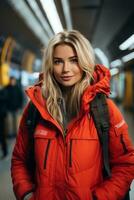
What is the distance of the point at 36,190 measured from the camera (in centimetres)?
167

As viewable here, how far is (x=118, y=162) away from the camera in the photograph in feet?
5.60

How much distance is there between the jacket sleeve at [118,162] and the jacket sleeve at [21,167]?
0.39 metres

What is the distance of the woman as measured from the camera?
1.59 m

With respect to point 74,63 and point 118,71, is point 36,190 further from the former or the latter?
point 118,71

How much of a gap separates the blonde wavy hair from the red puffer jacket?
0.19 feet

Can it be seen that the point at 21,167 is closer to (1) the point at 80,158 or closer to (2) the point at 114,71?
(1) the point at 80,158

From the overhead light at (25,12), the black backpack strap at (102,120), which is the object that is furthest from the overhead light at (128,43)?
the overhead light at (25,12)

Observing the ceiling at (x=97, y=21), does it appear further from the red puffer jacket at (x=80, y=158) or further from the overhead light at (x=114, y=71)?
the red puffer jacket at (x=80, y=158)

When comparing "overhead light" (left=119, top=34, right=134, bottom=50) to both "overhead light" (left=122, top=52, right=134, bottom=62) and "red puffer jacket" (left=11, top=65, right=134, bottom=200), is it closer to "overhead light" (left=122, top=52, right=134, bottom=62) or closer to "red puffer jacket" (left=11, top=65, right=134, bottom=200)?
"overhead light" (left=122, top=52, right=134, bottom=62)

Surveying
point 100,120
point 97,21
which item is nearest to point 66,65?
point 100,120

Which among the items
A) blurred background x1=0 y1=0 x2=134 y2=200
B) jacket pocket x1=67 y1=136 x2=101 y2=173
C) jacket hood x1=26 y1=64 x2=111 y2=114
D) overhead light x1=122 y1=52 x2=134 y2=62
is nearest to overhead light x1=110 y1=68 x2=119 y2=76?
blurred background x1=0 y1=0 x2=134 y2=200

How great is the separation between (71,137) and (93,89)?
262 mm

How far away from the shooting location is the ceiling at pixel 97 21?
3.32m

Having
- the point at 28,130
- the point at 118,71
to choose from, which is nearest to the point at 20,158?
the point at 28,130
